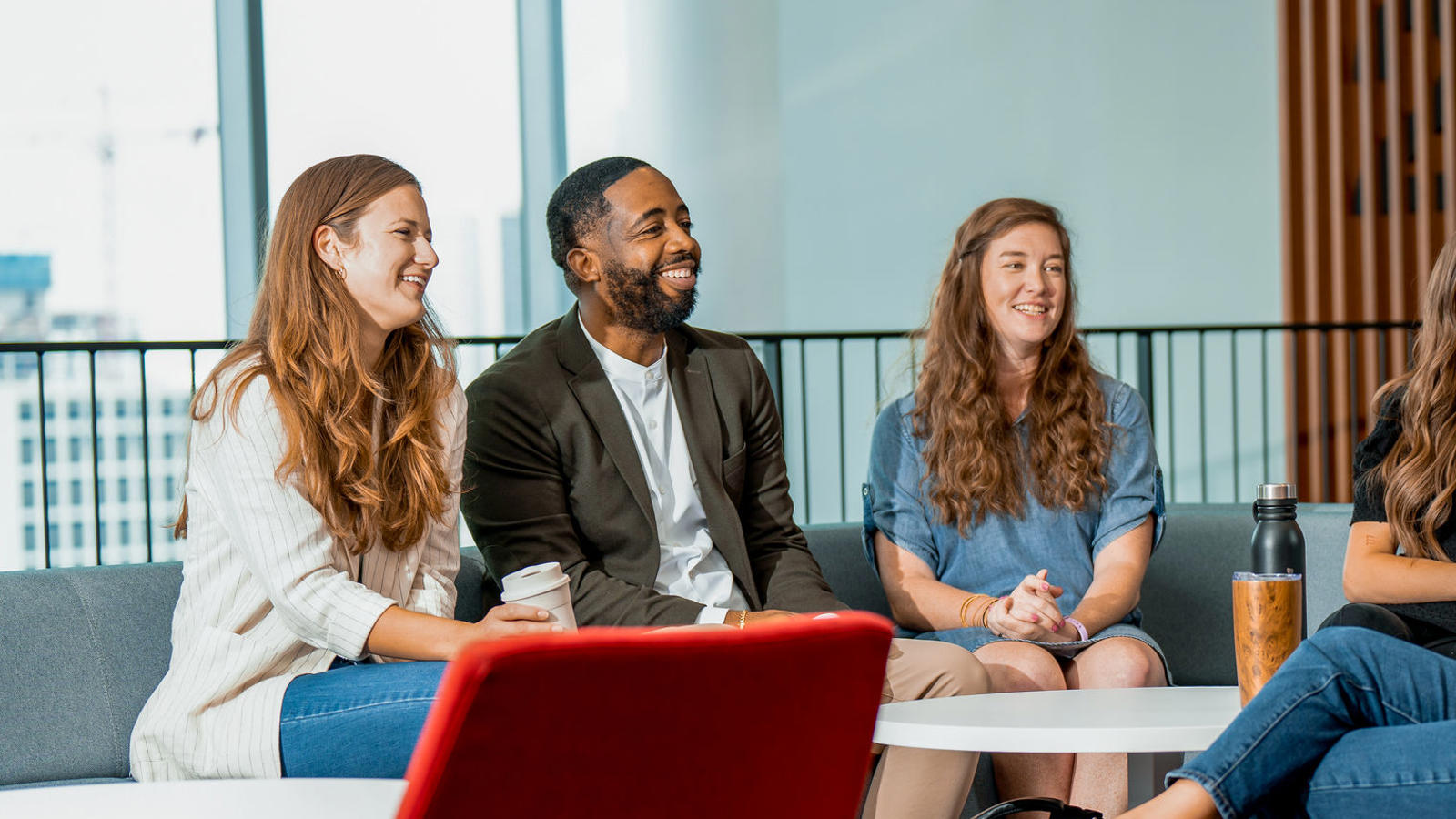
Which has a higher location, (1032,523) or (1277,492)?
(1277,492)

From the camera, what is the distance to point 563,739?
0.91 metres

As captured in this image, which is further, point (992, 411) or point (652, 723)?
point (992, 411)

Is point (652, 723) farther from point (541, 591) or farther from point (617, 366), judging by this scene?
point (617, 366)

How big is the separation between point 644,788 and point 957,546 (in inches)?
76.9

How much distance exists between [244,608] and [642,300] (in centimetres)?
95

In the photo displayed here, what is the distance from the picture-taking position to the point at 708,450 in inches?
103

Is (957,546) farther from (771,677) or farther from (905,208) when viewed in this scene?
(905,208)

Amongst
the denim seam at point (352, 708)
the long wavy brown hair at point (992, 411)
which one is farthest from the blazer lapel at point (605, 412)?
the denim seam at point (352, 708)

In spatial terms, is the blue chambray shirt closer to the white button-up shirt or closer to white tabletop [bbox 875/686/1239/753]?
the white button-up shirt

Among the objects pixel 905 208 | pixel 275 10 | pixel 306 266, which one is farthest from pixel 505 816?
pixel 905 208

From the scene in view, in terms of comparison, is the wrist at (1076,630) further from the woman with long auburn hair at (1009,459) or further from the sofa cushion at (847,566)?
the sofa cushion at (847,566)

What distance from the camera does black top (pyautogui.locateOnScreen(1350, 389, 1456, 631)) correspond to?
238 centimetres

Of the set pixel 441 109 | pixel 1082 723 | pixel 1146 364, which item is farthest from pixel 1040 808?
pixel 441 109

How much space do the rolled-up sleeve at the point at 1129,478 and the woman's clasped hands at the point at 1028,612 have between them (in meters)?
0.38
